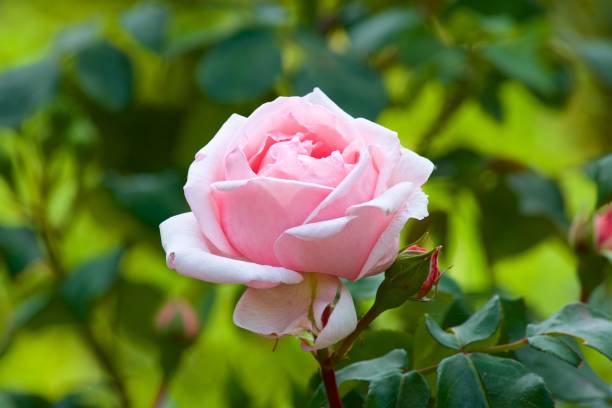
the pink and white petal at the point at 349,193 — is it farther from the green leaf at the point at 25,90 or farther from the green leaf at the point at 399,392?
the green leaf at the point at 25,90

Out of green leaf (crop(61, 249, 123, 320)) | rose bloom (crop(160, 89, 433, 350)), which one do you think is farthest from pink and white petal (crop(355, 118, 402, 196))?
green leaf (crop(61, 249, 123, 320))

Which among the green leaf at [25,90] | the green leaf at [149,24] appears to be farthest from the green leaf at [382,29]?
the green leaf at [25,90]

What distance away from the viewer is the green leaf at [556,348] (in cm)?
43

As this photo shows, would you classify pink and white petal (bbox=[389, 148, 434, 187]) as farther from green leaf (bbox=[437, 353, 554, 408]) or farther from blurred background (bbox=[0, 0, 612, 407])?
blurred background (bbox=[0, 0, 612, 407])

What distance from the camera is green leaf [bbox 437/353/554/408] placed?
41cm

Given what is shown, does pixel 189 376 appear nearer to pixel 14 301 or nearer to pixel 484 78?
pixel 14 301

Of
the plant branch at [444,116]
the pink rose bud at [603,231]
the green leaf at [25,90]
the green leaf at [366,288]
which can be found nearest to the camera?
the green leaf at [366,288]

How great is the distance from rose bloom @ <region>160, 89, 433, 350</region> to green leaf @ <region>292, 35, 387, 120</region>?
16.4 inches

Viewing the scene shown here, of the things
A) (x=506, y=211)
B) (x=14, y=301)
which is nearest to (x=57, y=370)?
(x=14, y=301)

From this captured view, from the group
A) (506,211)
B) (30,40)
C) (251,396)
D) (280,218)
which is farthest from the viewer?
(30,40)

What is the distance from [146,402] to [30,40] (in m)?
0.73

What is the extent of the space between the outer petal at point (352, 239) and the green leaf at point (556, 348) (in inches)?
3.7

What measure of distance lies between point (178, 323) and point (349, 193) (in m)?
0.43

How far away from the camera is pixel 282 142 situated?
0.44 m
